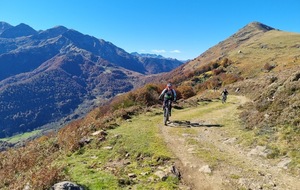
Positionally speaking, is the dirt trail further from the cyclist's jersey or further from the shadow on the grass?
the cyclist's jersey

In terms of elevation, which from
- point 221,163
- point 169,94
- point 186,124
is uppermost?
point 169,94

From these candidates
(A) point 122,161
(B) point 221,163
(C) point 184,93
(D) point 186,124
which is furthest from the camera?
(C) point 184,93

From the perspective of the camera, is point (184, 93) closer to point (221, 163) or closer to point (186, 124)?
point (186, 124)

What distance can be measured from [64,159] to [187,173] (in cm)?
761

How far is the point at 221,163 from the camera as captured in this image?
14039 mm

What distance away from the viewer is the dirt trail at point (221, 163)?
1180cm

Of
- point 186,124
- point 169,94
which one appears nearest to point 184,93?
point 186,124

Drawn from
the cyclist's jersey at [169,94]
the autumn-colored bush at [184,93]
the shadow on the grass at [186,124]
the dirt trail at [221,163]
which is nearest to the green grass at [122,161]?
the dirt trail at [221,163]

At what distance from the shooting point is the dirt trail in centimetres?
1180

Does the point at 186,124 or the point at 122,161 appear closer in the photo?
the point at 122,161

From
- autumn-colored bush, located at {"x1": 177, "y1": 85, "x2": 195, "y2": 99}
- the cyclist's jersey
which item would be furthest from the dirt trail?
autumn-colored bush, located at {"x1": 177, "y1": 85, "x2": 195, "y2": 99}

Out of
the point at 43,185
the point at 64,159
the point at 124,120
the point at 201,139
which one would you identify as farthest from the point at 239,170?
the point at 124,120

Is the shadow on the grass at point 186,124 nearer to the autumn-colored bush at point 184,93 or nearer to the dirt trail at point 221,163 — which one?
the dirt trail at point 221,163

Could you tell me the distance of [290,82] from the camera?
74.0 feet
